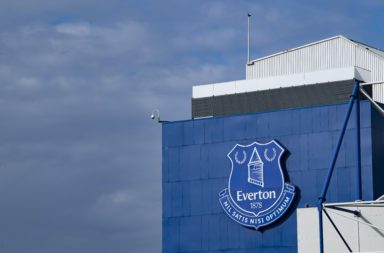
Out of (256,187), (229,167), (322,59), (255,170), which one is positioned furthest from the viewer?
(322,59)

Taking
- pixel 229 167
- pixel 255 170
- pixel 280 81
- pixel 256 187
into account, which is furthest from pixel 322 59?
pixel 256 187

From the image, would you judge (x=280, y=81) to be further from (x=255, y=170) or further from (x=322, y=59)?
(x=322, y=59)

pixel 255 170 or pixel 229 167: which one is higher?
pixel 229 167

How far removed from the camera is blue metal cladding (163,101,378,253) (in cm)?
6138

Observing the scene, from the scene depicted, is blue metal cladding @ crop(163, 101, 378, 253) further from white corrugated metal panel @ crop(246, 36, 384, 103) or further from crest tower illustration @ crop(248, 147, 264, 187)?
white corrugated metal panel @ crop(246, 36, 384, 103)

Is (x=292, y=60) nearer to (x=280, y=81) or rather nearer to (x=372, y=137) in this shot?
(x=280, y=81)

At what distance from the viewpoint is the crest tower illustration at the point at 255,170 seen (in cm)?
6438

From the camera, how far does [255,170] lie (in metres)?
64.8

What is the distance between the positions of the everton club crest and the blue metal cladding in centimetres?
45

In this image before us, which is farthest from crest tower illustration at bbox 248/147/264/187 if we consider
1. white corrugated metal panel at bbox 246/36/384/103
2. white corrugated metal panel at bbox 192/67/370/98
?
white corrugated metal panel at bbox 246/36/384/103

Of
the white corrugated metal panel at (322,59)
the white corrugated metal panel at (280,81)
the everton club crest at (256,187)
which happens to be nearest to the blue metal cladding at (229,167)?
the everton club crest at (256,187)

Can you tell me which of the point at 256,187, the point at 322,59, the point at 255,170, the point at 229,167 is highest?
the point at 322,59

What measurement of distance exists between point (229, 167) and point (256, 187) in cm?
269

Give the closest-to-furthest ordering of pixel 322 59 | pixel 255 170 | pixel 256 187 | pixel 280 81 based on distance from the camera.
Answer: pixel 256 187
pixel 255 170
pixel 280 81
pixel 322 59
